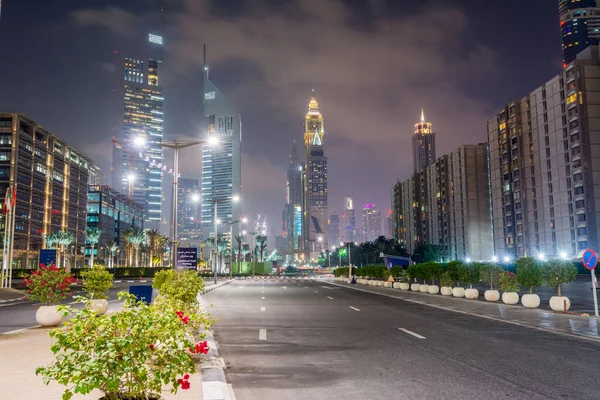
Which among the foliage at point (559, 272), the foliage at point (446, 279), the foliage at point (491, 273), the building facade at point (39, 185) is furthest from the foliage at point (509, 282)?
the building facade at point (39, 185)

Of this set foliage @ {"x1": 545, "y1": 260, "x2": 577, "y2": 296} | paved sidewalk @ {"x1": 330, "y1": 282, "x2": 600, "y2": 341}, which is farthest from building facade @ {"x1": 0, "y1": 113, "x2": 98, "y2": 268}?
foliage @ {"x1": 545, "y1": 260, "x2": 577, "y2": 296}

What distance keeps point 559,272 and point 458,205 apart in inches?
5243

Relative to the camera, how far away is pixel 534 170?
370 feet

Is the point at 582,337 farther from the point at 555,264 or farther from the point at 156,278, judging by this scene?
the point at 156,278

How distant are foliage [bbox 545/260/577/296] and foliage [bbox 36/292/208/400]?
22.5 meters

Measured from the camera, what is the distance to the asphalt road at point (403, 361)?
7895mm

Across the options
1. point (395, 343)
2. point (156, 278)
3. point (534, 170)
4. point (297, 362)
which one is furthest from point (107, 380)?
point (534, 170)

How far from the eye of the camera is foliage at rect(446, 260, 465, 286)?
33.8 metres

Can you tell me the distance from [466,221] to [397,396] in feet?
480

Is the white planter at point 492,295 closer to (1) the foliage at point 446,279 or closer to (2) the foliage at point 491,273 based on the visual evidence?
(2) the foliage at point 491,273

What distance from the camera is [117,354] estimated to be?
495cm

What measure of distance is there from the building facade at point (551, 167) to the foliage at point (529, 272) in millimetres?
77954

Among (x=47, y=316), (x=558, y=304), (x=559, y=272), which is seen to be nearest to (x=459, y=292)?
(x=559, y=272)

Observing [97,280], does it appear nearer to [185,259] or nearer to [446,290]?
[185,259]
